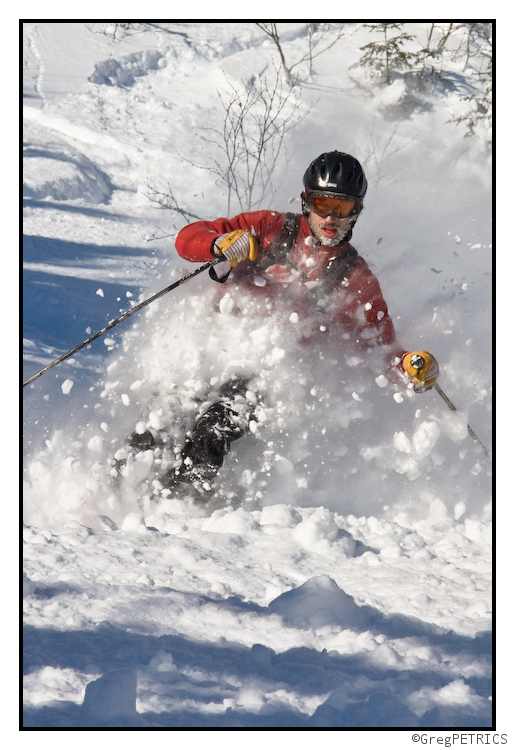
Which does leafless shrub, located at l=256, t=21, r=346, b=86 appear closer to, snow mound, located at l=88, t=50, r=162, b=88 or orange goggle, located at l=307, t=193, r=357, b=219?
snow mound, located at l=88, t=50, r=162, b=88

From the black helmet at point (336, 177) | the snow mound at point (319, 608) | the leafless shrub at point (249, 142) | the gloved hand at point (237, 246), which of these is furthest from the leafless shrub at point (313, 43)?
the snow mound at point (319, 608)

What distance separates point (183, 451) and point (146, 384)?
80cm

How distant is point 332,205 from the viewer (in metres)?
3.29

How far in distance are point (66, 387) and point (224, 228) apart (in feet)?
6.13

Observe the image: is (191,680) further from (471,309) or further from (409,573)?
(471,309)

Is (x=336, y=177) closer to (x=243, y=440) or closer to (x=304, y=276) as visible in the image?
(x=304, y=276)

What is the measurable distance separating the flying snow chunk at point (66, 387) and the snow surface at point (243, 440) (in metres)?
0.03

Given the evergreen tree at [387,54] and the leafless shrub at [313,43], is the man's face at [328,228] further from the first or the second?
the evergreen tree at [387,54]

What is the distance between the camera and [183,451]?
3.74 meters

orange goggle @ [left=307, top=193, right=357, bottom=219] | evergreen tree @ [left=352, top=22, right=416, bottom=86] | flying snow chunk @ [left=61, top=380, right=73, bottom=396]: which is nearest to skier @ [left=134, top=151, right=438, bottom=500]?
orange goggle @ [left=307, top=193, right=357, bottom=219]

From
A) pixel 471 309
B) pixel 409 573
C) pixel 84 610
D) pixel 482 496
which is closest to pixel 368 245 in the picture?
pixel 471 309

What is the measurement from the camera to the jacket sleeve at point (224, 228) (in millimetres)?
3469

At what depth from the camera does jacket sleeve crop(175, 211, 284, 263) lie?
3469 mm

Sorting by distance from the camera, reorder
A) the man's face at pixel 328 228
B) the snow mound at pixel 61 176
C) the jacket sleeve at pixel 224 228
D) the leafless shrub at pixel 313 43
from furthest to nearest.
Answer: the leafless shrub at pixel 313 43 → the snow mound at pixel 61 176 → the jacket sleeve at pixel 224 228 → the man's face at pixel 328 228
